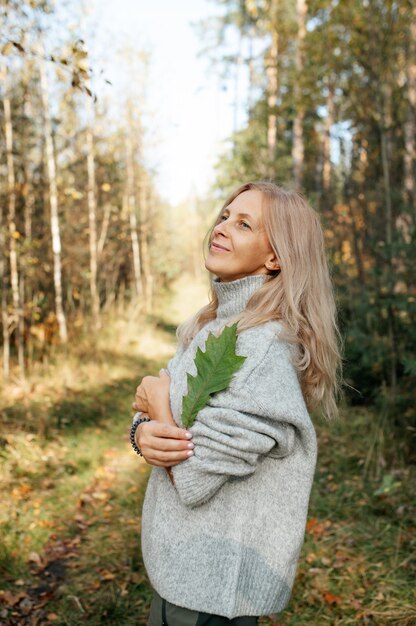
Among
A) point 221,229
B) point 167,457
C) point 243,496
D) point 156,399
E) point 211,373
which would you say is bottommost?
point 243,496

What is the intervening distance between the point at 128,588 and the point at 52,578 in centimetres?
57

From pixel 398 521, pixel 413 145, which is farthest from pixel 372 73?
pixel 413 145

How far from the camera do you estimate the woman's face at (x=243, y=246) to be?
71.4 inches

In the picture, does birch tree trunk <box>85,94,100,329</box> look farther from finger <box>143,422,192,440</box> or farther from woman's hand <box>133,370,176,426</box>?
finger <box>143,422,192,440</box>

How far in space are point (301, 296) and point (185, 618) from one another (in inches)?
43.3

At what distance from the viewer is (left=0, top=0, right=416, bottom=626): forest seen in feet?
11.6

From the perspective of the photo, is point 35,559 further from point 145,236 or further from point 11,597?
point 145,236

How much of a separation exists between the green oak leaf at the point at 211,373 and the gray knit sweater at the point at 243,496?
0.03 m

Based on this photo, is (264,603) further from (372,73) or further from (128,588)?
(372,73)

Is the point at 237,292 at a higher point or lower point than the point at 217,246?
lower

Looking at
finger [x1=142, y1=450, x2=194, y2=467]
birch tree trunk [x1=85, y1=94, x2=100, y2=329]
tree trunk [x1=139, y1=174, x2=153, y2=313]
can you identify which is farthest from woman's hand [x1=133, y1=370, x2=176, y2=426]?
tree trunk [x1=139, y1=174, x2=153, y2=313]

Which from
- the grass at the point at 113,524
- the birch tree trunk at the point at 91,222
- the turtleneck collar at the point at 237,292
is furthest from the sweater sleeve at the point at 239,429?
the birch tree trunk at the point at 91,222

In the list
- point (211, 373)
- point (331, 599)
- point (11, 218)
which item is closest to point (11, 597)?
point (331, 599)

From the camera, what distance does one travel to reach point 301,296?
5.90 ft
